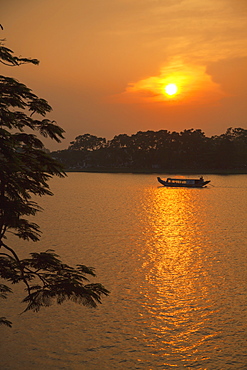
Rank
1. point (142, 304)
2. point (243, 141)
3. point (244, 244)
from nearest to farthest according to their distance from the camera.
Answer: point (142, 304) < point (244, 244) < point (243, 141)

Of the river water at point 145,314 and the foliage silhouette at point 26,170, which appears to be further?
the river water at point 145,314

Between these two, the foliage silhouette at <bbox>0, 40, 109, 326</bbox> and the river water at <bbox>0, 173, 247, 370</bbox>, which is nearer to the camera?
the foliage silhouette at <bbox>0, 40, 109, 326</bbox>

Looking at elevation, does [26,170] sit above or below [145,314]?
above

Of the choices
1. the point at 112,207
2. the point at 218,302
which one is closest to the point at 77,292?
the point at 218,302

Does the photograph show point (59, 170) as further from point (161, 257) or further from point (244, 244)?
point (244, 244)

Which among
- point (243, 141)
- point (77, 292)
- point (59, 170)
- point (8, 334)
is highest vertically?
point (243, 141)

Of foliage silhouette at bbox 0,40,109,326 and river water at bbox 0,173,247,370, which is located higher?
foliage silhouette at bbox 0,40,109,326

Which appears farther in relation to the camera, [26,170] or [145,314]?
[145,314]

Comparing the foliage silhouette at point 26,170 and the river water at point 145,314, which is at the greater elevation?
the foliage silhouette at point 26,170

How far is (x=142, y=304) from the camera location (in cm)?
2041

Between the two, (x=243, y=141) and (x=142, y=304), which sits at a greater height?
(x=243, y=141)

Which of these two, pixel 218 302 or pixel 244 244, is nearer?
pixel 218 302

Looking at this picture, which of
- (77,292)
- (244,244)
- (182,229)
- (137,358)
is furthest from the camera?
(182,229)

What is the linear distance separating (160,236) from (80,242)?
9.12 m
